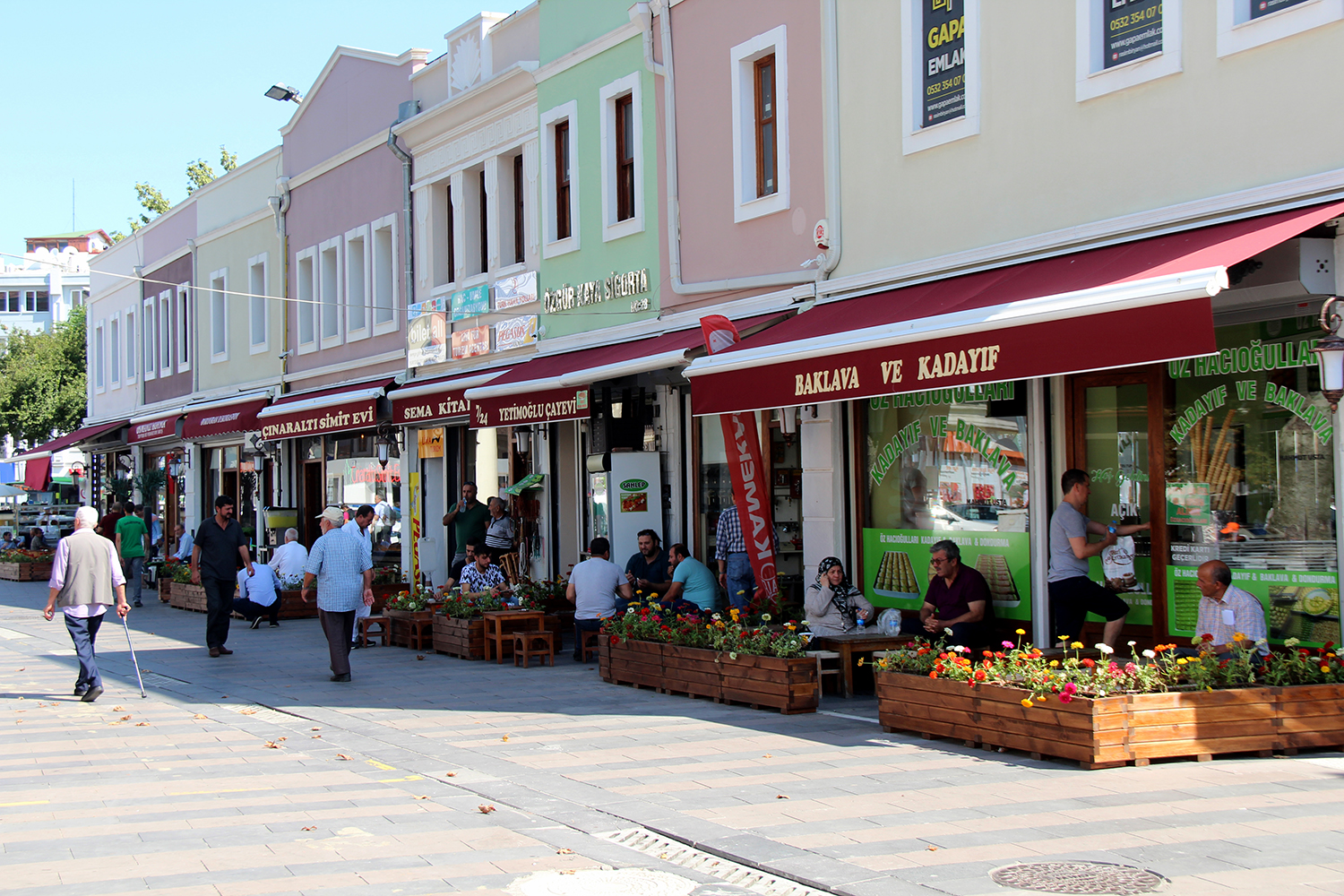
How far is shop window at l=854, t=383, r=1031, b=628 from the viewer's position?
35.9 feet

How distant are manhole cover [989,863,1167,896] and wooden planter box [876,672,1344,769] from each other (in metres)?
2.01

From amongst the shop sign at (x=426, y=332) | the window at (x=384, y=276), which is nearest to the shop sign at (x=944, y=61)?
the shop sign at (x=426, y=332)

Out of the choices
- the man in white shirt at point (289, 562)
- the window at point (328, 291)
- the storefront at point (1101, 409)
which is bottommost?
the man in white shirt at point (289, 562)

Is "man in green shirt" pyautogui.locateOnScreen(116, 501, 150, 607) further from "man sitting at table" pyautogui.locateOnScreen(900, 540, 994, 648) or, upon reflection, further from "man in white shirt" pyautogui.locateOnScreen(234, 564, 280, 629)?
"man sitting at table" pyautogui.locateOnScreen(900, 540, 994, 648)

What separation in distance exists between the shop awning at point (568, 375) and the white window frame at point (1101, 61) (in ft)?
13.0

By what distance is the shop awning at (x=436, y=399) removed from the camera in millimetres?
17672

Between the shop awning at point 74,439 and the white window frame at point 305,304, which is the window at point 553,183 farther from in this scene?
the shop awning at point 74,439

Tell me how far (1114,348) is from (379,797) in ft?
16.3

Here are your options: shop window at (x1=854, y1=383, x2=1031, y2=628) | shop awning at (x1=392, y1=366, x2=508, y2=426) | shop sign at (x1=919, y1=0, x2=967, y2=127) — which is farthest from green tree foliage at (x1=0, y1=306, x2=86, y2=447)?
shop sign at (x1=919, y1=0, x2=967, y2=127)

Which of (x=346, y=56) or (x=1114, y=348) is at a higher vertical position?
(x=346, y=56)

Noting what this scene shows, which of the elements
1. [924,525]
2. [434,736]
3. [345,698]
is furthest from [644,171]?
[434,736]

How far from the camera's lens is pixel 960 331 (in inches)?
353

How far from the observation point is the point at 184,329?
1236 inches

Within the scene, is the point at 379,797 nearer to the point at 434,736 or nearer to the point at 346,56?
A: the point at 434,736
